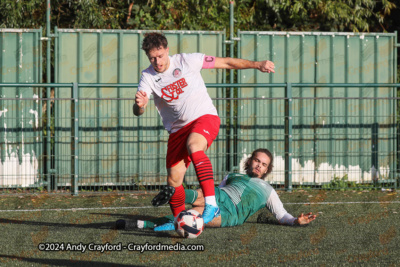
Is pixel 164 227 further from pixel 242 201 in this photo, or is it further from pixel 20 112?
pixel 20 112

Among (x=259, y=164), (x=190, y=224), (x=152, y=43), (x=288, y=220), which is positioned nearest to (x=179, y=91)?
(x=152, y=43)

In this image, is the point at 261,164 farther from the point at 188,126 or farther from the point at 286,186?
the point at 286,186

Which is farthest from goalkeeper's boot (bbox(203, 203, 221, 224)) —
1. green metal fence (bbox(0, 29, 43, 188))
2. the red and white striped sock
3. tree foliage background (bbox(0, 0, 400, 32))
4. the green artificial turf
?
tree foliage background (bbox(0, 0, 400, 32))

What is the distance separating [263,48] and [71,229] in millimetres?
5633

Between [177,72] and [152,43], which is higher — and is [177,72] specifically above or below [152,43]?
below

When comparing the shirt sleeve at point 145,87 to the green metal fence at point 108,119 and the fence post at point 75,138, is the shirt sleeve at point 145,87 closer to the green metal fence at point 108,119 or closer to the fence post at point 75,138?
the fence post at point 75,138

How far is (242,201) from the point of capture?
6.49 metres

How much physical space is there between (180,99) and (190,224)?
1360mm

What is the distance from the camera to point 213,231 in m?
6.18

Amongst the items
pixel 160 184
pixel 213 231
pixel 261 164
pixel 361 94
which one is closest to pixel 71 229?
pixel 213 231

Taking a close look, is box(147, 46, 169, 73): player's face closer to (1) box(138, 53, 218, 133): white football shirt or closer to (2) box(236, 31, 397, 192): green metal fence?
(1) box(138, 53, 218, 133): white football shirt

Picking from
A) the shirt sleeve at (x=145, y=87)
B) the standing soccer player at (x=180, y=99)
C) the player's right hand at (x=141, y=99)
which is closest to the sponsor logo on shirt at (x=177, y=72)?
the standing soccer player at (x=180, y=99)

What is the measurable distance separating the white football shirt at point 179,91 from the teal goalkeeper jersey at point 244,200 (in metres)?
0.81

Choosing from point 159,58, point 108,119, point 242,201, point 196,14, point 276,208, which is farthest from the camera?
point 196,14
